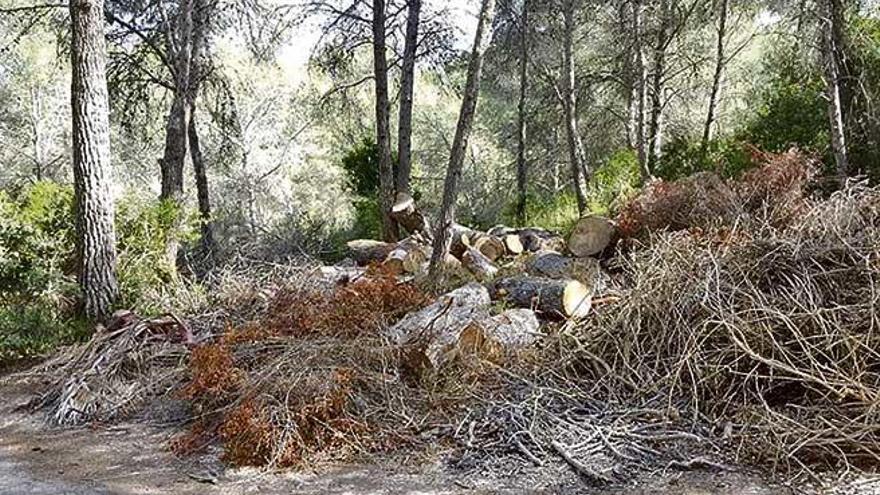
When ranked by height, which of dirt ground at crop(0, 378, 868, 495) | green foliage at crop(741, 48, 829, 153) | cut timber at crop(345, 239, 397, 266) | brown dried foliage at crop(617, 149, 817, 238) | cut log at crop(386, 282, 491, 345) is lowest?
dirt ground at crop(0, 378, 868, 495)

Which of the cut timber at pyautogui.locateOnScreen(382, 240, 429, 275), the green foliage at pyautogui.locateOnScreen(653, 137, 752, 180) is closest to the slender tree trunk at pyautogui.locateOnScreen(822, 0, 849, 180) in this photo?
the green foliage at pyautogui.locateOnScreen(653, 137, 752, 180)

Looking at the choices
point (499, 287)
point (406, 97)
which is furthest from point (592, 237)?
point (406, 97)

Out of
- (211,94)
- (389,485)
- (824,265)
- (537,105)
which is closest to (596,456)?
(389,485)

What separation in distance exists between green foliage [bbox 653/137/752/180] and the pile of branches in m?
4.91

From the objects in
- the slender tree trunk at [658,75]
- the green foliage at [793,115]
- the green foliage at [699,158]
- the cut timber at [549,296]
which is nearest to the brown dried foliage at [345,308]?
the cut timber at [549,296]

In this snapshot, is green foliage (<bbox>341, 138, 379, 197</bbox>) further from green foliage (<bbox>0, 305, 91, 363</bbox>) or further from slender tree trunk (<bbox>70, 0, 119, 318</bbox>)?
green foliage (<bbox>0, 305, 91, 363</bbox>)

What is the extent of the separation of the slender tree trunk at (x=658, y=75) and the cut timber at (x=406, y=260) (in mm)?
5722

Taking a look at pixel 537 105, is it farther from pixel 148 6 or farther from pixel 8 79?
pixel 8 79

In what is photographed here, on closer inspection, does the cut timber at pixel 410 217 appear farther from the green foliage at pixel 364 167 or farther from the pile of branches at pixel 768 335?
the pile of branches at pixel 768 335

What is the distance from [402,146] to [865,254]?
8184mm

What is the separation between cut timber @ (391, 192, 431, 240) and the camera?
921 centimetres

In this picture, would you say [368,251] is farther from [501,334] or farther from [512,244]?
[501,334]

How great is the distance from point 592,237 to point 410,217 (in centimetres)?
284

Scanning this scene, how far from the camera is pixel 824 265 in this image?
4008 mm
